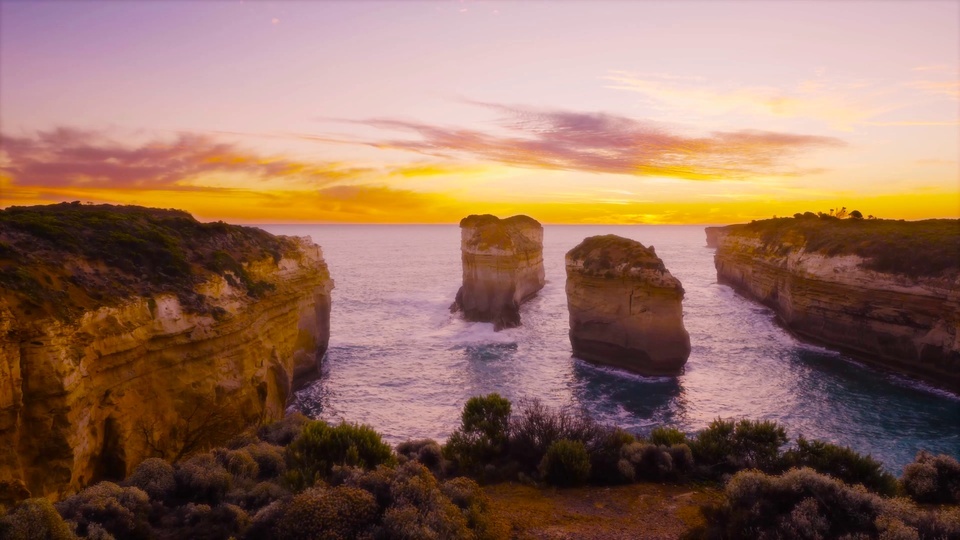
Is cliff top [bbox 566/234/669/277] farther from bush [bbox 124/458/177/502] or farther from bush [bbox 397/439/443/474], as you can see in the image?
bush [bbox 124/458/177/502]

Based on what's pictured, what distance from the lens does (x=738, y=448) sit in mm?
12695

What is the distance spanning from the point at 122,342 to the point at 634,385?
75.8 feet

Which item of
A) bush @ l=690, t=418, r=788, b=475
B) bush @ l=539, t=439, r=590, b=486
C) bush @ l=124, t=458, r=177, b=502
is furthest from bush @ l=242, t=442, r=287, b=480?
bush @ l=690, t=418, r=788, b=475

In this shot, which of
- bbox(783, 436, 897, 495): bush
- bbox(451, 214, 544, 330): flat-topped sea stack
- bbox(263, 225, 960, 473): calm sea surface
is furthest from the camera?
bbox(451, 214, 544, 330): flat-topped sea stack

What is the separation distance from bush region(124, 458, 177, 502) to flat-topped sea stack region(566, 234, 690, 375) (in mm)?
24210

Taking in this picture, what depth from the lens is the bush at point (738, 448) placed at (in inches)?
477

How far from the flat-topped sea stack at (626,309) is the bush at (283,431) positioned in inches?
769

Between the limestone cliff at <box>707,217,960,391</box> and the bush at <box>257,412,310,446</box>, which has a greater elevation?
the limestone cliff at <box>707,217,960,391</box>

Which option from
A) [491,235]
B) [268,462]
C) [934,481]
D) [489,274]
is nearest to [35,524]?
[268,462]

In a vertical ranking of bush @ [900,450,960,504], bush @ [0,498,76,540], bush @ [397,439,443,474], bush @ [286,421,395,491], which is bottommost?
bush @ [397,439,443,474]

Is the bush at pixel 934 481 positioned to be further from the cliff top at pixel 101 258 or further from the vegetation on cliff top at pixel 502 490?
the cliff top at pixel 101 258

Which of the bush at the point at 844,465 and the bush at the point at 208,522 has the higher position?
the bush at the point at 208,522

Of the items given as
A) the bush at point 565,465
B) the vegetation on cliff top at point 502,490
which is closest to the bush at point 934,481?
the vegetation on cliff top at point 502,490

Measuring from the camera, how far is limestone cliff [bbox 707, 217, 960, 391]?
2589 centimetres
